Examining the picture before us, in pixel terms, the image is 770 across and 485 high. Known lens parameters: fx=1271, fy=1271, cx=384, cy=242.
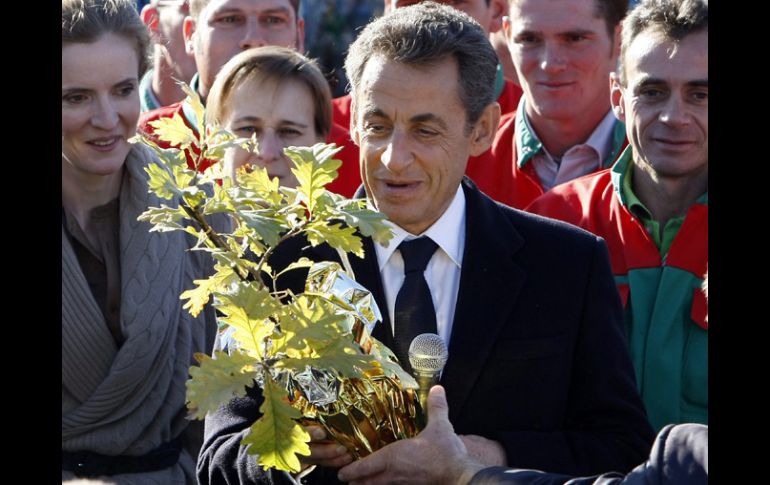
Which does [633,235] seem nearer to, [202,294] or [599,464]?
[599,464]

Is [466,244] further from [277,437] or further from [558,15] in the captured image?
[558,15]

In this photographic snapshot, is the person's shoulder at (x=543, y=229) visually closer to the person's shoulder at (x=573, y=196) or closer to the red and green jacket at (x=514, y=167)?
the person's shoulder at (x=573, y=196)

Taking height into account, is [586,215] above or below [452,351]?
above

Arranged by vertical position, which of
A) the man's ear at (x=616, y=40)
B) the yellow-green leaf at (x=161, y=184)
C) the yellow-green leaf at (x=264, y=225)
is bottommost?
the yellow-green leaf at (x=264, y=225)

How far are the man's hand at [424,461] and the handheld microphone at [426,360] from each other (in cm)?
3

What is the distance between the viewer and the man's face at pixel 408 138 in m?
3.02

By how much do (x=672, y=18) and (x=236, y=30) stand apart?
1.79m

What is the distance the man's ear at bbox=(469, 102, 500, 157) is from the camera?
321 cm

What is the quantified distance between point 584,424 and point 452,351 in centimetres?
35

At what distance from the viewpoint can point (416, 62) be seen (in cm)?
303

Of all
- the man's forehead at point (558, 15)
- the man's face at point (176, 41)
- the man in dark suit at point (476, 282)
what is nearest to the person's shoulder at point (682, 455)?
the man in dark suit at point (476, 282)

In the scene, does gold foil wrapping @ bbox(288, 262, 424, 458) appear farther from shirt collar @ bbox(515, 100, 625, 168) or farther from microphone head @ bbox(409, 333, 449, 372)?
shirt collar @ bbox(515, 100, 625, 168)

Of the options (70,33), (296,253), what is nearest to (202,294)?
(296,253)

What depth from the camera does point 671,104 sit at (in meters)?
3.77
